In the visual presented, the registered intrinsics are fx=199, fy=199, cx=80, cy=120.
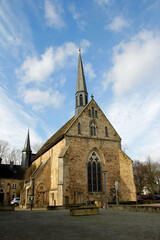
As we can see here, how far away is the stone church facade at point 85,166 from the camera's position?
22.9m

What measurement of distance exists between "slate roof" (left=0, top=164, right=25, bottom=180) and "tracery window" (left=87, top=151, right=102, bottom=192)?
2765cm

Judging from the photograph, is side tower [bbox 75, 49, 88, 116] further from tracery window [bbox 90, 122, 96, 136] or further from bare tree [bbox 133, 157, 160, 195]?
bare tree [bbox 133, 157, 160, 195]

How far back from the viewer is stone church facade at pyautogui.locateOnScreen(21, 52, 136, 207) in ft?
75.3

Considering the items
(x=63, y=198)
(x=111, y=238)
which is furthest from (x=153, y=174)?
(x=111, y=238)

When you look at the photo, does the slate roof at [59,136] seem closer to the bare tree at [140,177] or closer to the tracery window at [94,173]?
the tracery window at [94,173]

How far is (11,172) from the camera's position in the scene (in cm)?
4778

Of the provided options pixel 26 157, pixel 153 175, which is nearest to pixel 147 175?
pixel 153 175

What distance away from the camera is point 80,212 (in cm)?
1186

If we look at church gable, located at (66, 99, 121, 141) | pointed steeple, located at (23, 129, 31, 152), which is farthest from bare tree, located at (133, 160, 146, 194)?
church gable, located at (66, 99, 121, 141)

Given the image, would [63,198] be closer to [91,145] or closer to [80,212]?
[91,145]

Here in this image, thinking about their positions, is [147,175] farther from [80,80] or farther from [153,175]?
[80,80]

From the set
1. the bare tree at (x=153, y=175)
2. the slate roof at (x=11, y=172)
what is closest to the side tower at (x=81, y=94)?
the slate roof at (x=11, y=172)

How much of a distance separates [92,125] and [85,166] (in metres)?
5.57

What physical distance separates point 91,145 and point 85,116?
393 centimetres
